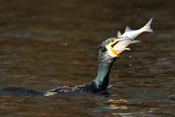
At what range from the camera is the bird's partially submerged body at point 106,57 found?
10227 mm

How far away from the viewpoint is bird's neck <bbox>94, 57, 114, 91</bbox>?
411 inches

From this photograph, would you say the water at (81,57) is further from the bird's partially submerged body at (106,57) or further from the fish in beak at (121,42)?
the fish in beak at (121,42)

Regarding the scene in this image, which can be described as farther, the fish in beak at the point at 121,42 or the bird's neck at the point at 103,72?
the bird's neck at the point at 103,72

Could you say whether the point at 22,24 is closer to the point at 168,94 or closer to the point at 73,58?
the point at 73,58

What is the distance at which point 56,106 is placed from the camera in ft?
31.8

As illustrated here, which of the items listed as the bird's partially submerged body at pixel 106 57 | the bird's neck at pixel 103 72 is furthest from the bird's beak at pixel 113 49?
the bird's neck at pixel 103 72

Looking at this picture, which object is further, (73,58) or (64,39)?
(64,39)

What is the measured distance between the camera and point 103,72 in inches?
416

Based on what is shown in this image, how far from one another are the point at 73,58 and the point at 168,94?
17.1ft

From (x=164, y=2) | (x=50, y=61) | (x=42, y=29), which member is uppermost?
(x=164, y=2)

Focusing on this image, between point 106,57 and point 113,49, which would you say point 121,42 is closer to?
point 113,49

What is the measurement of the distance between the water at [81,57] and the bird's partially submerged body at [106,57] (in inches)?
6.3

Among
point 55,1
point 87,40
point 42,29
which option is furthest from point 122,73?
point 55,1

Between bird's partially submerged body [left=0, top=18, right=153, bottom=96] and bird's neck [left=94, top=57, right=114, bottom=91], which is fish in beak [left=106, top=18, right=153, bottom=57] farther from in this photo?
bird's neck [left=94, top=57, right=114, bottom=91]
